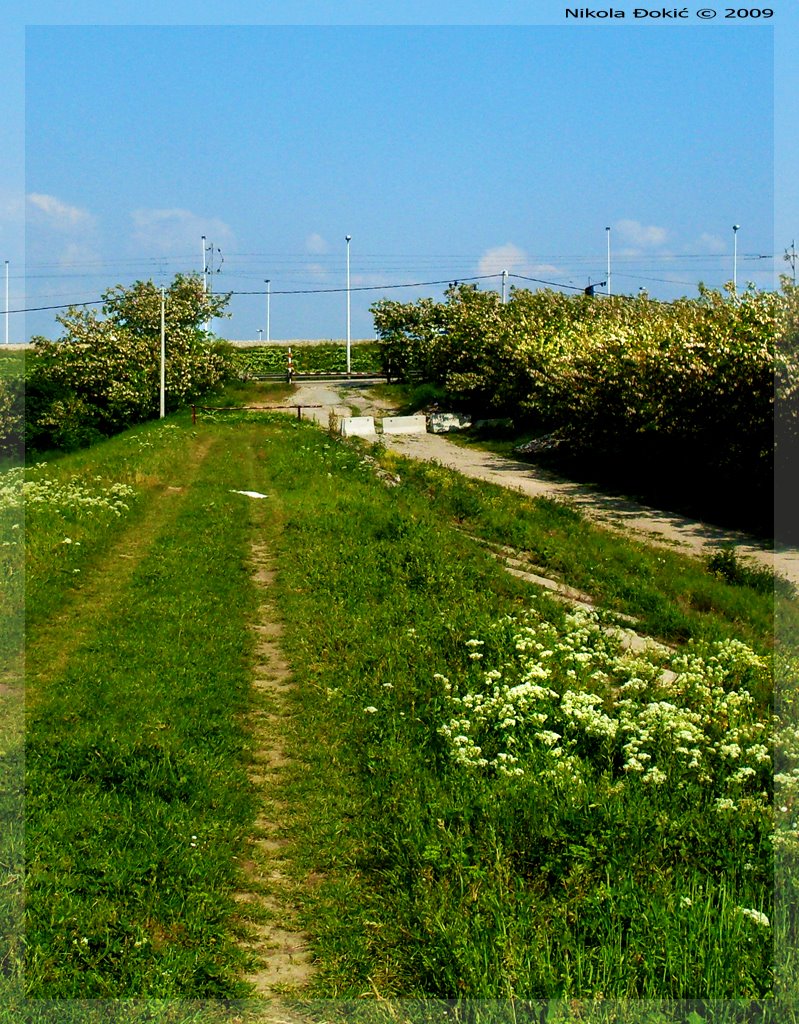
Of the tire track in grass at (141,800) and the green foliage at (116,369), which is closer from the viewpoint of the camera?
the tire track in grass at (141,800)

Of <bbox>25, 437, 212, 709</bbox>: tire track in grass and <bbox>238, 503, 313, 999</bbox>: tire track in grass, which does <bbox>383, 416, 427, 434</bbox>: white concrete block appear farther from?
<bbox>238, 503, 313, 999</bbox>: tire track in grass

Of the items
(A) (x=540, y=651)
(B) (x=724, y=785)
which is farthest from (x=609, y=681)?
(B) (x=724, y=785)

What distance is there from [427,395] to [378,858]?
4284 cm

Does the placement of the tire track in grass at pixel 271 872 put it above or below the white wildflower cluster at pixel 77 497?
below

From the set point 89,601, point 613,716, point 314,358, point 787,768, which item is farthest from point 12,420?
point 787,768

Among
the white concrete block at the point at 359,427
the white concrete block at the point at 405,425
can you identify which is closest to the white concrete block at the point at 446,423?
the white concrete block at the point at 405,425

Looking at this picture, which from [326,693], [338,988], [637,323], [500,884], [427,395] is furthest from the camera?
[427,395]

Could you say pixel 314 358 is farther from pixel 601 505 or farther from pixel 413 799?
pixel 413 799

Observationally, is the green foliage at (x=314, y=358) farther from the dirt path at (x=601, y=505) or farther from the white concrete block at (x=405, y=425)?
the dirt path at (x=601, y=505)

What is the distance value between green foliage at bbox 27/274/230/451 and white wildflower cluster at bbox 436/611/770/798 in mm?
37212

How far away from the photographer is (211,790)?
5.83 m

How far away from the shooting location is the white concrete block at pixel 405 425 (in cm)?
3753

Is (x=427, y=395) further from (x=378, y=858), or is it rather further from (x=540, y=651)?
(x=378, y=858)

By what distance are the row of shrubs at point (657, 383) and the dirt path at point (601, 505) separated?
130cm
